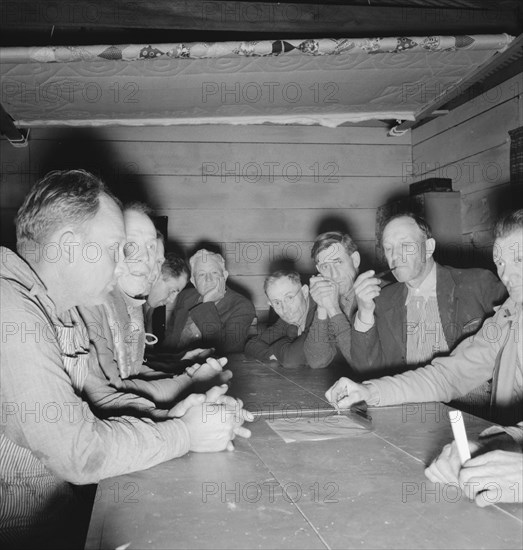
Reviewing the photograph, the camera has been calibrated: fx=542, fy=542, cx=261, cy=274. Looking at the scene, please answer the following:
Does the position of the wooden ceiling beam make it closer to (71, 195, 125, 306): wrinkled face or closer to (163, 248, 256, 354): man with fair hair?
(71, 195, 125, 306): wrinkled face

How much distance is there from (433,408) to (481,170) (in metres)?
2.48

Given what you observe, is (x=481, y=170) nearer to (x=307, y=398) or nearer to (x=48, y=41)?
(x=307, y=398)

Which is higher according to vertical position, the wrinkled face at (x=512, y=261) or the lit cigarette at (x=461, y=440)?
the wrinkled face at (x=512, y=261)

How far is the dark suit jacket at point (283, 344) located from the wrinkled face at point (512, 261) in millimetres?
1214

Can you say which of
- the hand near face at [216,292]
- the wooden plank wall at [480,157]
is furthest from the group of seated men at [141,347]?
the wooden plank wall at [480,157]

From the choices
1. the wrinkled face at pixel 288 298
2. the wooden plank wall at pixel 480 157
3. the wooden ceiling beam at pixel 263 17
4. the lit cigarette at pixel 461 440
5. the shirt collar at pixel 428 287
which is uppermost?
the wooden ceiling beam at pixel 263 17

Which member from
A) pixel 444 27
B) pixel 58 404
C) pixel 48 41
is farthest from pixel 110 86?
pixel 58 404

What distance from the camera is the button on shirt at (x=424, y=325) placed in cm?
249

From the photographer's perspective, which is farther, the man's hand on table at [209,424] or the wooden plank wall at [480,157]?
the wooden plank wall at [480,157]

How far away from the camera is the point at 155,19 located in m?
2.49

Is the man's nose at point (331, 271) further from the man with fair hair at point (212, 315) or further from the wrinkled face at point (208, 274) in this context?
the wrinkled face at point (208, 274)

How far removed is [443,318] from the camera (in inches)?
97.5

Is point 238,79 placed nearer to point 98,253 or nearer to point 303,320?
point 303,320

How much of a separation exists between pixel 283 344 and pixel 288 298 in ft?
0.97
